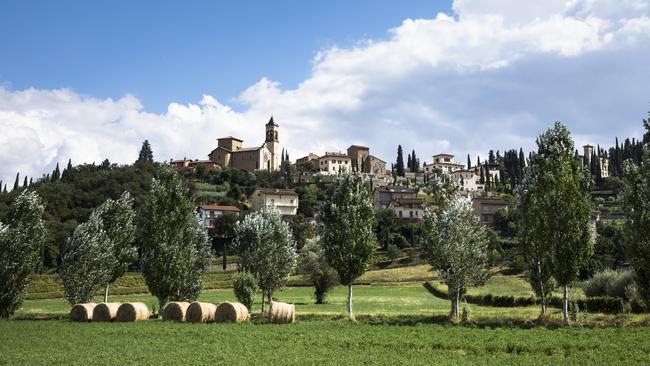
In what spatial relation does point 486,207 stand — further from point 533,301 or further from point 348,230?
point 348,230

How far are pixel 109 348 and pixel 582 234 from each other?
32.1 meters

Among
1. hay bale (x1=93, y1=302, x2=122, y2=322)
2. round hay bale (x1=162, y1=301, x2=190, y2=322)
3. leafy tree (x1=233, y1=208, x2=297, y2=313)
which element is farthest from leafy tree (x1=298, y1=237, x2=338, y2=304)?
hay bale (x1=93, y1=302, x2=122, y2=322)

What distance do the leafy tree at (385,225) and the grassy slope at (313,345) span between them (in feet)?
334

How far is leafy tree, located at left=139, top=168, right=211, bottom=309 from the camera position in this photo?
46.1 m

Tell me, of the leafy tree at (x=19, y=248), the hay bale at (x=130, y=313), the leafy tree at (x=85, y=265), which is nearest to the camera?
the hay bale at (x=130, y=313)

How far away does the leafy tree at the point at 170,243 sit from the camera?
4606 cm

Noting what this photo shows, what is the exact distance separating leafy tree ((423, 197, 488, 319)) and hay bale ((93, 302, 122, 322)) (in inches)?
958

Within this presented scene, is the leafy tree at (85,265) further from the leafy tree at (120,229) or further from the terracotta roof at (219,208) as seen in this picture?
the terracotta roof at (219,208)

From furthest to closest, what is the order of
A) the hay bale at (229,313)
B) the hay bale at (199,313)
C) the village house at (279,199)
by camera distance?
1. the village house at (279,199)
2. the hay bale at (229,313)
3. the hay bale at (199,313)

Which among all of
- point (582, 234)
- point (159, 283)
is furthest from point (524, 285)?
point (159, 283)

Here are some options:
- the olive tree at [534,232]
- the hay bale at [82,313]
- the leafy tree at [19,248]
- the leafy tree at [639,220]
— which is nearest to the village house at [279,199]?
the leafy tree at [19,248]

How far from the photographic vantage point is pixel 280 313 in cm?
3969

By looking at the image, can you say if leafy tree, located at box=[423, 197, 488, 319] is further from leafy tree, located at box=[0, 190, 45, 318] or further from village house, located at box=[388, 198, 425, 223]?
village house, located at box=[388, 198, 425, 223]

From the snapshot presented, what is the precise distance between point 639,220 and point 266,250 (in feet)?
99.3
